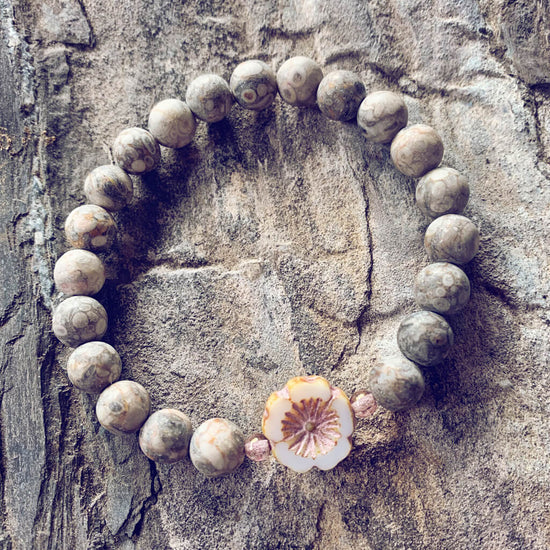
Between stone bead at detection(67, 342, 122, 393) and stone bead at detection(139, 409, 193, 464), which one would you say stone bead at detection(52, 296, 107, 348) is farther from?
stone bead at detection(139, 409, 193, 464)

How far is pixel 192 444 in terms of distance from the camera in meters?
0.93

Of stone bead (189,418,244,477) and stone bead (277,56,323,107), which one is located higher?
stone bead (277,56,323,107)

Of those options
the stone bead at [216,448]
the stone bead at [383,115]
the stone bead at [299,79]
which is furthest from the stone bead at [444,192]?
the stone bead at [216,448]

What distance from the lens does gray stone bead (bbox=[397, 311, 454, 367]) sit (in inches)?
36.1

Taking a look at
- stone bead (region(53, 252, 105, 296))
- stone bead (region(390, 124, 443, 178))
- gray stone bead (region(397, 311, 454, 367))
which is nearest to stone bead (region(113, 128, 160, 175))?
stone bead (region(53, 252, 105, 296))

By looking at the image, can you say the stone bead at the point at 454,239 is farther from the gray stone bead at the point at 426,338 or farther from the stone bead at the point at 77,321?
the stone bead at the point at 77,321

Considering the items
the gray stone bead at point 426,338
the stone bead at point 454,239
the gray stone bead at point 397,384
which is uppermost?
the stone bead at point 454,239

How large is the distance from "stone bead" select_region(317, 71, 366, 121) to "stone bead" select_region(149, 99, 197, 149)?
→ 0.80 feet

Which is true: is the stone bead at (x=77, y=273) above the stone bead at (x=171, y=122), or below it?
below

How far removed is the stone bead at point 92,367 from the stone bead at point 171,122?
387mm

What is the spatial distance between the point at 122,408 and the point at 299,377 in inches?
11.4

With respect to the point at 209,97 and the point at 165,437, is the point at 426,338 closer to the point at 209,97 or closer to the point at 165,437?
the point at 165,437

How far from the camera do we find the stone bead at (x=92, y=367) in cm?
94

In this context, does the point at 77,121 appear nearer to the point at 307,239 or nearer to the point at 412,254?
the point at 307,239
